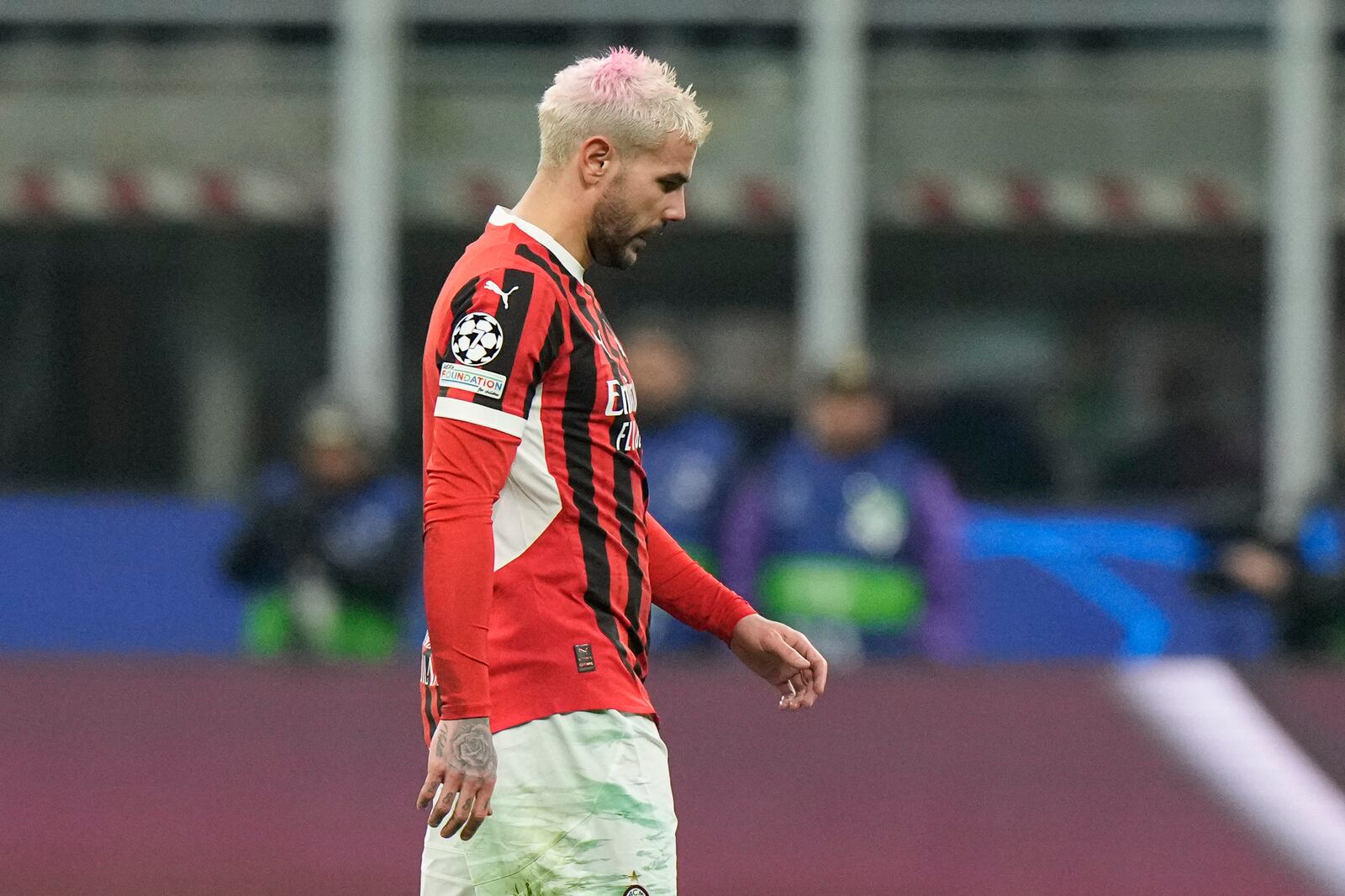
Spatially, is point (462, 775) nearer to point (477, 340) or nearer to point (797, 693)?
point (477, 340)

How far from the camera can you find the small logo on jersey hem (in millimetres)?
2549

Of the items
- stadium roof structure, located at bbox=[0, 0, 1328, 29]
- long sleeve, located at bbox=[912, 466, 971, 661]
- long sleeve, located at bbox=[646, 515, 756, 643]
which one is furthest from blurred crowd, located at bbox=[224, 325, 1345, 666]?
stadium roof structure, located at bbox=[0, 0, 1328, 29]

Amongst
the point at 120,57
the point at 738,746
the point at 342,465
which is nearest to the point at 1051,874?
the point at 738,746

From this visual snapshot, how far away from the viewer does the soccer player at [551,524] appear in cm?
254

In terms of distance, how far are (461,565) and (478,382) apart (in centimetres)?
23

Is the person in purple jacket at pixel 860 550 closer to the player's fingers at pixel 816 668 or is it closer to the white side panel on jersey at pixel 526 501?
the player's fingers at pixel 816 668

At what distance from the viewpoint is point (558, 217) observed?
2713 millimetres

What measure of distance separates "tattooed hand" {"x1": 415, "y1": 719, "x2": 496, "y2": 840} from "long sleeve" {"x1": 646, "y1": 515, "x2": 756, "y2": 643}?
580 millimetres

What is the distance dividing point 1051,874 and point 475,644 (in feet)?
7.03

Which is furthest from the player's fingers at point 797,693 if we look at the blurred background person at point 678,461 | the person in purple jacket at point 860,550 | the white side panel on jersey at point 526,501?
the blurred background person at point 678,461

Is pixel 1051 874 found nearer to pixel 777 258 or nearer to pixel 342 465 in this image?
pixel 342 465

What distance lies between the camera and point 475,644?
253 centimetres

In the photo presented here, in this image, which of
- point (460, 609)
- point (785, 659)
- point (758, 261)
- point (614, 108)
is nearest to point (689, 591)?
point (785, 659)

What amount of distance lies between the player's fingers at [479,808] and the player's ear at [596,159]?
2.61 ft
